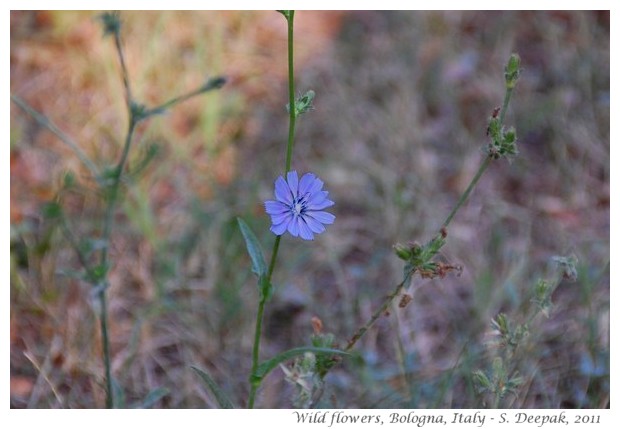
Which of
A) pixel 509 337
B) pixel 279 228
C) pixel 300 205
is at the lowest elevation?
pixel 509 337

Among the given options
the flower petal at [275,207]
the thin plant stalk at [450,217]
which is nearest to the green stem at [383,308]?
the thin plant stalk at [450,217]

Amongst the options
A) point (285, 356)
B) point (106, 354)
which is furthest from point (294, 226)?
point (106, 354)

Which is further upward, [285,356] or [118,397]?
[118,397]

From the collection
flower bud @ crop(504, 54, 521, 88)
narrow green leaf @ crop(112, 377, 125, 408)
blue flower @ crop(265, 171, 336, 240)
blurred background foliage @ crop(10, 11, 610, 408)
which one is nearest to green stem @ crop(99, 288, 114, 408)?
narrow green leaf @ crop(112, 377, 125, 408)

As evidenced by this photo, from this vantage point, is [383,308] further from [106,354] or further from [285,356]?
[106,354]

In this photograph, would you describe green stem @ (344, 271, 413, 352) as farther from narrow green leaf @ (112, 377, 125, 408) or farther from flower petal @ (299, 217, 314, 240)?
narrow green leaf @ (112, 377, 125, 408)

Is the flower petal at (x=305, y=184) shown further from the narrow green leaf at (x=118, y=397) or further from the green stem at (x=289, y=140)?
the narrow green leaf at (x=118, y=397)
